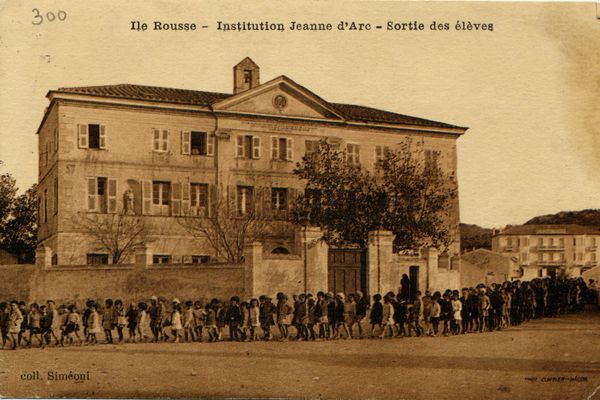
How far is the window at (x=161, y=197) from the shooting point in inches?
825

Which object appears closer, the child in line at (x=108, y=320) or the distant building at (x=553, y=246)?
the distant building at (x=553, y=246)

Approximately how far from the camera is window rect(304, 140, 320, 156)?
21.0 metres

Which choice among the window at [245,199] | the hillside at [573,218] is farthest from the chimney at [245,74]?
the hillside at [573,218]

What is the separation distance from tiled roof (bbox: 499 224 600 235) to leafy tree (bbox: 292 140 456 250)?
8.41 ft

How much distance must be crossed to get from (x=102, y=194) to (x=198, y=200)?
220 centimetres

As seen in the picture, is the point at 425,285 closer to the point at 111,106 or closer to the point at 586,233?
the point at 586,233

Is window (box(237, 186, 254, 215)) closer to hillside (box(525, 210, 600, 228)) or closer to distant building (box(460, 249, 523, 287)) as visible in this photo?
distant building (box(460, 249, 523, 287))

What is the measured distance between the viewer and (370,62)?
51.1 ft

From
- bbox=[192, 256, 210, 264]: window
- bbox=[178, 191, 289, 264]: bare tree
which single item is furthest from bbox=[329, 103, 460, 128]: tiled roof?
Result: bbox=[192, 256, 210, 264]: window

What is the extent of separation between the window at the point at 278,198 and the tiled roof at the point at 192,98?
2102 mm

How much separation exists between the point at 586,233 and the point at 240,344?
650 cm

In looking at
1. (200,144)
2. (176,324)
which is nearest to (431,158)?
(200,144)

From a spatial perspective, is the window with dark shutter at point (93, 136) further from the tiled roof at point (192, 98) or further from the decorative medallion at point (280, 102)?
the decorative medallion at point (280, 102)

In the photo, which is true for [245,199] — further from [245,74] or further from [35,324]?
[35,324]
